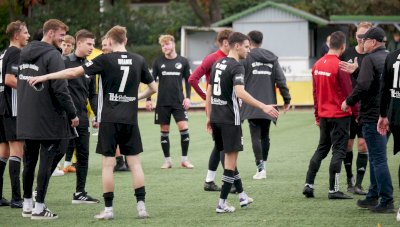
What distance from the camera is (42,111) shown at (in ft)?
36.1

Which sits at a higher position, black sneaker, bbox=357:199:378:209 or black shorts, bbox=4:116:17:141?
black shorts, bbox=4:116:17:141

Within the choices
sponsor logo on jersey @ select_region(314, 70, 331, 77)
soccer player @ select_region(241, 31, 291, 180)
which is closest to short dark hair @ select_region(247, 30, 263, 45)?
soccer player @ select_region(241, 31, 291, 180)

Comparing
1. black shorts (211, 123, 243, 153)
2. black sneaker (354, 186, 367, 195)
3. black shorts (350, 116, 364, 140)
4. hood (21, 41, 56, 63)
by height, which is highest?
hood (21, 41, 56, 63)

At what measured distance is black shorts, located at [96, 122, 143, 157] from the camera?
10.9 metres

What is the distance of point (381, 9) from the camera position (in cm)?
4675

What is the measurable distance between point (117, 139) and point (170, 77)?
237 inches

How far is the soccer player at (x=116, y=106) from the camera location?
10.8 m

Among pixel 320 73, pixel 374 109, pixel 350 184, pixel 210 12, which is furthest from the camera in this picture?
pixel 210 12

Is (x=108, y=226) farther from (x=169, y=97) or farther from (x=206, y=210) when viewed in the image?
(x=169, y=97)

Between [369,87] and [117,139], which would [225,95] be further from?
[369,87]

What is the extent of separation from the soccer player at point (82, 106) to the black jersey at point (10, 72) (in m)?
0.93

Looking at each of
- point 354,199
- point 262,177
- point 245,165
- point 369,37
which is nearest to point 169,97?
point 245,165

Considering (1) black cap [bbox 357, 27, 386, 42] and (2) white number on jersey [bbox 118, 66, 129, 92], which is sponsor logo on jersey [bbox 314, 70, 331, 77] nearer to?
(1) black cap [bbox 357, 27, 386, 42]

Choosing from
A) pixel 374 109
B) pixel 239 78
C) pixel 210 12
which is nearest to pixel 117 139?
pixel 239 78
